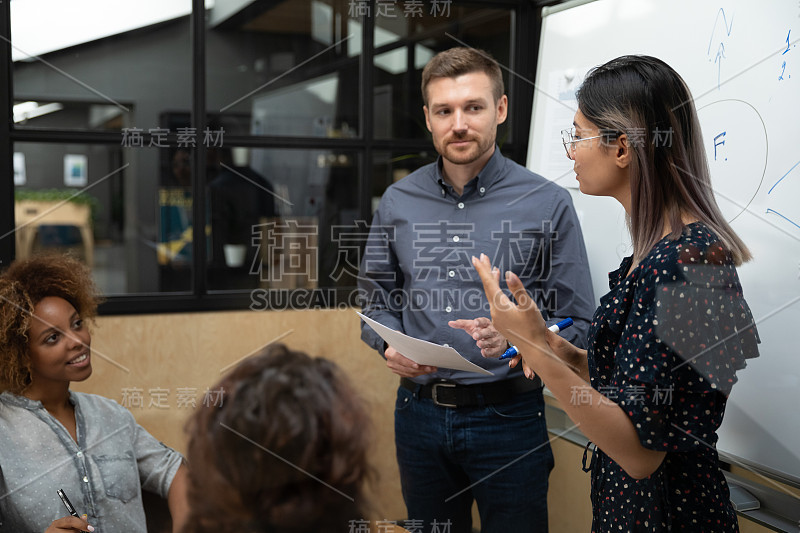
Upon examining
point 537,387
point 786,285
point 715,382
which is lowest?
point 537,387

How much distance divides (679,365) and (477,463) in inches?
36.8

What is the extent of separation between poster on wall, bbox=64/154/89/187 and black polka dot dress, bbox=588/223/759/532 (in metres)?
1.97

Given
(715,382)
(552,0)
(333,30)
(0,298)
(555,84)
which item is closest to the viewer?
(715,382)

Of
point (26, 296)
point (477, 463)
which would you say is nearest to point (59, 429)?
point (26, 296)

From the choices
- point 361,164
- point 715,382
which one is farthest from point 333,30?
point 715,382

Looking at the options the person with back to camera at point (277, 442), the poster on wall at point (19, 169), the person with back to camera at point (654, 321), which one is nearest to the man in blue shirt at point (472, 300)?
the person with back to camera at point (654, 321)

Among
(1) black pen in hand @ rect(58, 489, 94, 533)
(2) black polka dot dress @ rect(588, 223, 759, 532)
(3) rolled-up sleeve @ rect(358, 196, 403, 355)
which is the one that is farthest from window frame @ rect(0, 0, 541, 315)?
(2) black polka dot dress @ rect(588, 223, 759, 532)

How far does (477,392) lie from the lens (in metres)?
1.92

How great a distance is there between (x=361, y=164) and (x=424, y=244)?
0.80 m

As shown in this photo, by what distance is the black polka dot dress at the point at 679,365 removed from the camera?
1112 millimetres

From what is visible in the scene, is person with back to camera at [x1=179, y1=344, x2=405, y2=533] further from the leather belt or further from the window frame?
the window frame

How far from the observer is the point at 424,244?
6.70ft

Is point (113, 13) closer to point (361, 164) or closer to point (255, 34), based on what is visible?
point (255, 34)

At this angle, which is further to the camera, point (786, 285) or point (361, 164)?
point (361, 164)
